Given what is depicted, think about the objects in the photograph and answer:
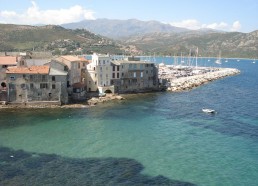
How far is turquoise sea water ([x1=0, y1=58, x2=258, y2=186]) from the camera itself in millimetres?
43750

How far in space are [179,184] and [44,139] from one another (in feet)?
87.5

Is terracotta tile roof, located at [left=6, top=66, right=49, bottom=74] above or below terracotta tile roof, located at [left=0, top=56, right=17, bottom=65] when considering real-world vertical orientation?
below

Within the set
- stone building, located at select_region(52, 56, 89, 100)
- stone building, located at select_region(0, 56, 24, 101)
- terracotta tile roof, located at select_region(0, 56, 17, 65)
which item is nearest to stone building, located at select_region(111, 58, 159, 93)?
stone building, located at select_region(52, 56, 89, 100)

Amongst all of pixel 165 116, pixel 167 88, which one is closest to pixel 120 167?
pixel 165 116

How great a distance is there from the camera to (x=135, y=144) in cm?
5638

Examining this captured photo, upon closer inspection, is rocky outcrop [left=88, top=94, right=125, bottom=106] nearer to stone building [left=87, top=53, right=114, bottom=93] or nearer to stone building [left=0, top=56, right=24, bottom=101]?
stone building [left=87, top=53, right=114, bottom=93]

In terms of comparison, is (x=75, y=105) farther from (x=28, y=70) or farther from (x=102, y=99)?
(x=28, y=70)

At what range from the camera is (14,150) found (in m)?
52.1

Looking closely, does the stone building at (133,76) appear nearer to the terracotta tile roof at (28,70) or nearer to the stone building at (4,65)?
the terracotta tile roof at (28,70)

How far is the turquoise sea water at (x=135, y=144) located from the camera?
43.8 metres

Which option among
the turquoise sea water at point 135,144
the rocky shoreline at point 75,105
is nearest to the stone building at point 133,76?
the rocky shoreline at point 75,105

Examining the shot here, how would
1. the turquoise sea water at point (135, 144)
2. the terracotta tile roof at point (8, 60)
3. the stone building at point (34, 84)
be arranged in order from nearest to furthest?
the turquoise sea water at point (135, 144) < the stone building at point (34, 84) < the terracotta tile roof at point (8, 60)

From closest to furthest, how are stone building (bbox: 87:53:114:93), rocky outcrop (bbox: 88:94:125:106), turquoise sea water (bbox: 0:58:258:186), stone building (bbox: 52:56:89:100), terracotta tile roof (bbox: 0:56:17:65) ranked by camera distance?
turquoise sea water (bbox: 0:58:258:186) < terracotta tile roof (bbox: 0:56:17:65) < rocky outcrop (bbox: 88:94:125:106) < stone building (bbox: 52:56:89:100) < stone building (bbox: 87:53:114:93)

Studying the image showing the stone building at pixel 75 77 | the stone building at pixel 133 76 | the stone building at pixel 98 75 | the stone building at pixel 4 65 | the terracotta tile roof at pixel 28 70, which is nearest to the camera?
the terracotta tile roof at pixel 28 70
